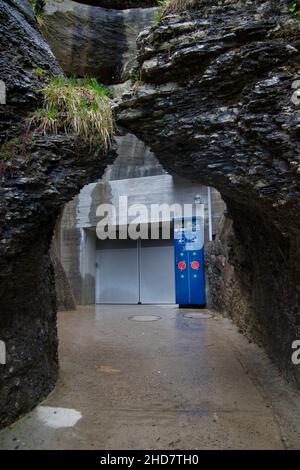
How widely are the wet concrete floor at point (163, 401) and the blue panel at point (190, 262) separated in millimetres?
4040

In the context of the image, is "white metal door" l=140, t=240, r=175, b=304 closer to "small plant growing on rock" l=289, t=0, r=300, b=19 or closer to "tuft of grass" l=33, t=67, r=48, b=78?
"tuft of grass" l=33, t=67, r=48, b=78

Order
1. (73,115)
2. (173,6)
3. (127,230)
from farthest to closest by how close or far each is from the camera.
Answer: (127,230) → (173,6) → (73,115)

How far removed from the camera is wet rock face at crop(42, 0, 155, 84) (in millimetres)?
9117

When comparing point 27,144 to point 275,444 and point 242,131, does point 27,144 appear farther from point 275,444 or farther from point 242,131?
point 275,444

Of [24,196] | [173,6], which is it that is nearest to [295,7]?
[173,6]

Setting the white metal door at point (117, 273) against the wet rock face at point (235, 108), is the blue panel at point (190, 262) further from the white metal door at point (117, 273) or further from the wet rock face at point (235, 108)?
the wet rock face at point (235, 108)

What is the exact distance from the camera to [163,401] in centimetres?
311

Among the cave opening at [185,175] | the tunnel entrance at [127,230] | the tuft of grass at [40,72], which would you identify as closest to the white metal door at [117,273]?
the tunnel entrance at [127,230]

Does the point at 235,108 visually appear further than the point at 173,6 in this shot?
No

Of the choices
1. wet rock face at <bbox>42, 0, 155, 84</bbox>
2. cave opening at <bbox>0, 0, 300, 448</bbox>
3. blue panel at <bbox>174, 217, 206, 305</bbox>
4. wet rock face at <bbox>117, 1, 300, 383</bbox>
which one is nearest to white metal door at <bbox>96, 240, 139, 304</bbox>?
blue panel at <bbox>174, 217, 206, 305</bbox>

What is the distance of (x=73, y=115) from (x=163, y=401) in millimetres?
2814

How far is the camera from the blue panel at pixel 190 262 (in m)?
9.44

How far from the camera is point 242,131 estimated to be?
2.75 meters

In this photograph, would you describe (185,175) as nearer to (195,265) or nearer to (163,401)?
(163,401)
